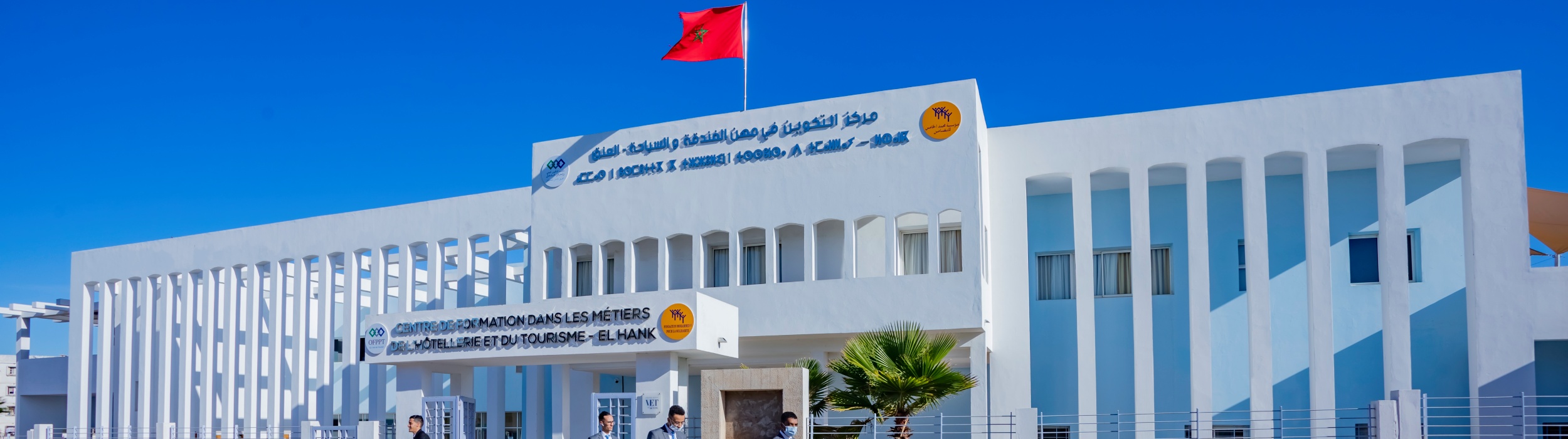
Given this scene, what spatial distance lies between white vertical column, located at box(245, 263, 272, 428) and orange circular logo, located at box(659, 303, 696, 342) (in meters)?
14.2

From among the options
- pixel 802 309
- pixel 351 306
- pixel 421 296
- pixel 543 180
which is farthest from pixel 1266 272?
pixel 421 296

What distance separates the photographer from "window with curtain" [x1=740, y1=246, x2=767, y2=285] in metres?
24.2

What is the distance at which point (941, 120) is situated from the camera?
21422 millimetres

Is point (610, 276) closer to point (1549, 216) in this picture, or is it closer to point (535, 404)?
point (535, 404)

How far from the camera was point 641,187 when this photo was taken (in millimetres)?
23938

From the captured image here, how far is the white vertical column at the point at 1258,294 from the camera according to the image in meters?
20.2

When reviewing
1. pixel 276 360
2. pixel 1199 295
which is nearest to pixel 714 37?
pixel 1199 295

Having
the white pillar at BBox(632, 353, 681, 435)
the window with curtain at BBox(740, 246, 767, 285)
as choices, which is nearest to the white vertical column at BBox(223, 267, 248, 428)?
the window with curtain at BBox(740, 246, 767, 285)

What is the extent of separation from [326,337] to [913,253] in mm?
14017

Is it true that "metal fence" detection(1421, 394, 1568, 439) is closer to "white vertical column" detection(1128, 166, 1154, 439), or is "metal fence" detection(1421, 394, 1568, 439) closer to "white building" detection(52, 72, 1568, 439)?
"white building" detection(52, 72, 1568, 439)

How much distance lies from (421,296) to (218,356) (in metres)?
5.79

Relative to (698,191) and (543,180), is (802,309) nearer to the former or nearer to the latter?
(698,191)

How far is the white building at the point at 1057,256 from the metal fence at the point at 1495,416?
28 centimetres

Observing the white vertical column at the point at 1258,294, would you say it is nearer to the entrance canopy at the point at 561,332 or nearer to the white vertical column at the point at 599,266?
the entrance canopy at the point at 561,332
